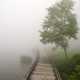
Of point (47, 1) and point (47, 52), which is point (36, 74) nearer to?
point (47, 52)

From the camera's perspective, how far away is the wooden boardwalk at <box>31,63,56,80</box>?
5.51 meters

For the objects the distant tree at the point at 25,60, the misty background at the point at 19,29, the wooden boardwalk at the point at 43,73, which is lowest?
the wooden boardwalk at the point at 43,73

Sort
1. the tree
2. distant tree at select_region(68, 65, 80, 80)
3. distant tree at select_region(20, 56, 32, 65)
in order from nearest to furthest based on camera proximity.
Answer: distant tree at select_region(68, 65, 80, 80) < the tree < distant tree at select_region(20, 56, 32, 65)

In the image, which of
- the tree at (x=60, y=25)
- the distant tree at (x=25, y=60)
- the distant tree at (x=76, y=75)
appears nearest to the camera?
the distant tree at (x=76, y=75)

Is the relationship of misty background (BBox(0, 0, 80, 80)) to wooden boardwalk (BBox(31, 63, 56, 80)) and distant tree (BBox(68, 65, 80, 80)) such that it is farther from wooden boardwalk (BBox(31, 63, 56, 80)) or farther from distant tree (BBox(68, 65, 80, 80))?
distant tree (BBox(68, 65, 80, 80))

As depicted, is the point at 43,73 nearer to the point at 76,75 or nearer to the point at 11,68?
the point at 11,68

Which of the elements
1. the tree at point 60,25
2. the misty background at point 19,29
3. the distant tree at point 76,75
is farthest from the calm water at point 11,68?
the distant tree at point 76,75

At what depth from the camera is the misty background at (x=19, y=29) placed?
5.60 meters

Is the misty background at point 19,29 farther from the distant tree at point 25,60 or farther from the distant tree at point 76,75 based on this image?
the distant tree at point 76,75

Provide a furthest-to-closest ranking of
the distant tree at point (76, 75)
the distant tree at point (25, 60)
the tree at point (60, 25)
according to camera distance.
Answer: the distant tree at point (25, 60)
the tree at point (60, 25)
the distant tree at point (76, 75)

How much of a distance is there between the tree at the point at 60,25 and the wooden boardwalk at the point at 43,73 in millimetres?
452

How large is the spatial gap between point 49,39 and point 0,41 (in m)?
0.95

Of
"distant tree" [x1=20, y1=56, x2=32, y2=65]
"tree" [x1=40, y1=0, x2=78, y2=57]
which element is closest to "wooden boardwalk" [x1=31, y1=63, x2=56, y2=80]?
"distant tree" [x1=20, y1=56, x2=32, y2=65]

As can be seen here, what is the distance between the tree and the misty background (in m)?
0.11
